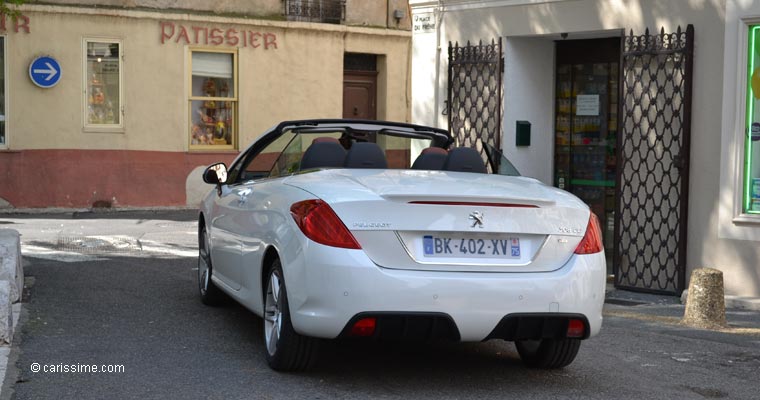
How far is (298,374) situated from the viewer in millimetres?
6711

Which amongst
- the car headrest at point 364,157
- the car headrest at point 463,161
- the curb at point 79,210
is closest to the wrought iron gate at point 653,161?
the car headrest at point 463,161

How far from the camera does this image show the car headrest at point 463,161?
7.50m

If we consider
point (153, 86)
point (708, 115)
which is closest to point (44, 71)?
point (153, 86)

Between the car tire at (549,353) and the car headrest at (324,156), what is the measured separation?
160 cm

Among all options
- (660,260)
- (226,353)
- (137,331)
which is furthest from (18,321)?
(660,260)

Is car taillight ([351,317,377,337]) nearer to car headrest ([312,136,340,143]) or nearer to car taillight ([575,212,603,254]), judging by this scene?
car taillight ([575,212,603,254])

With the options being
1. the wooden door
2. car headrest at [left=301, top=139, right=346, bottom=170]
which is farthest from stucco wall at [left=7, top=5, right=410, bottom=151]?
Answer: car headrest at [left=301, top=139, right=346, bottom=170]

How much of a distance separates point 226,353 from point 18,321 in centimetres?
190

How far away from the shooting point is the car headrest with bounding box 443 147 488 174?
295 inches

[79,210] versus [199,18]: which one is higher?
[199,18]

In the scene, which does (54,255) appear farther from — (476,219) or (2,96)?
(2,96)

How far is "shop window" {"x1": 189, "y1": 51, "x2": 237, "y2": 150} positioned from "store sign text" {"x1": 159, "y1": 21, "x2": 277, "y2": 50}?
239 millimetres

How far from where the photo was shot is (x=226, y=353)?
24.3ft

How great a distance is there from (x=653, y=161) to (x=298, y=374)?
6011 millimetres
